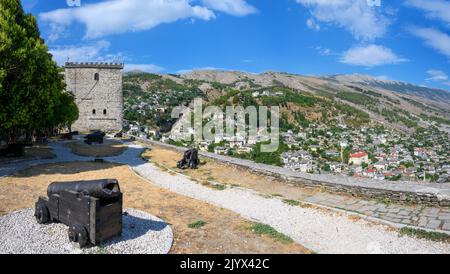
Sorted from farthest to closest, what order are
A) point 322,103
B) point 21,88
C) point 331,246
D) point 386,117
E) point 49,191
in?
1. point 386,117
2. point 322,103
3. point 21,88
4. point 49,191
5. point 331,246

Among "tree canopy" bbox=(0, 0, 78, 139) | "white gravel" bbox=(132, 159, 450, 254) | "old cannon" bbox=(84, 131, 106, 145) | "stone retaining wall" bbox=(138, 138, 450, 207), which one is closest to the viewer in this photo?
"white gravel" bbox=(132, 159, 450, 254)

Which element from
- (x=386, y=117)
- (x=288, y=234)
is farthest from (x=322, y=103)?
(x=288, y=234)

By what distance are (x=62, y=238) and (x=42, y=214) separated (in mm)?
994

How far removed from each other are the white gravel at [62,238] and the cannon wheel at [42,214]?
13 centimetres

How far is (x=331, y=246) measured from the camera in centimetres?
639

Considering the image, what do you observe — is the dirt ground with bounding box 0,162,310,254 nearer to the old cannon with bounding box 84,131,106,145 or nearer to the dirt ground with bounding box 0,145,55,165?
the dirt ground with bounding box 0,145,55,165

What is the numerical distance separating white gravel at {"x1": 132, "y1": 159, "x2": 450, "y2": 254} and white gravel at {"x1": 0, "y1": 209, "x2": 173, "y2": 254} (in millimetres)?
2488

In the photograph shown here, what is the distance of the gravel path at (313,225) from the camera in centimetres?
632

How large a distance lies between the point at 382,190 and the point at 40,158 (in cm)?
1491

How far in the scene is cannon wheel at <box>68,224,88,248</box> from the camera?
5863 millimetres

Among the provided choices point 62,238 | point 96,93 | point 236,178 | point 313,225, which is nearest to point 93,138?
point 96,93

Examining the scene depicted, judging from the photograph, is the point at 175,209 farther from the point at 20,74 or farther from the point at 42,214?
the point at 20,74

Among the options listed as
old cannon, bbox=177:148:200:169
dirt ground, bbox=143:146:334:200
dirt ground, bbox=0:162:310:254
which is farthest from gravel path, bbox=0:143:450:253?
old cannon, bbox=177:148:200:169
